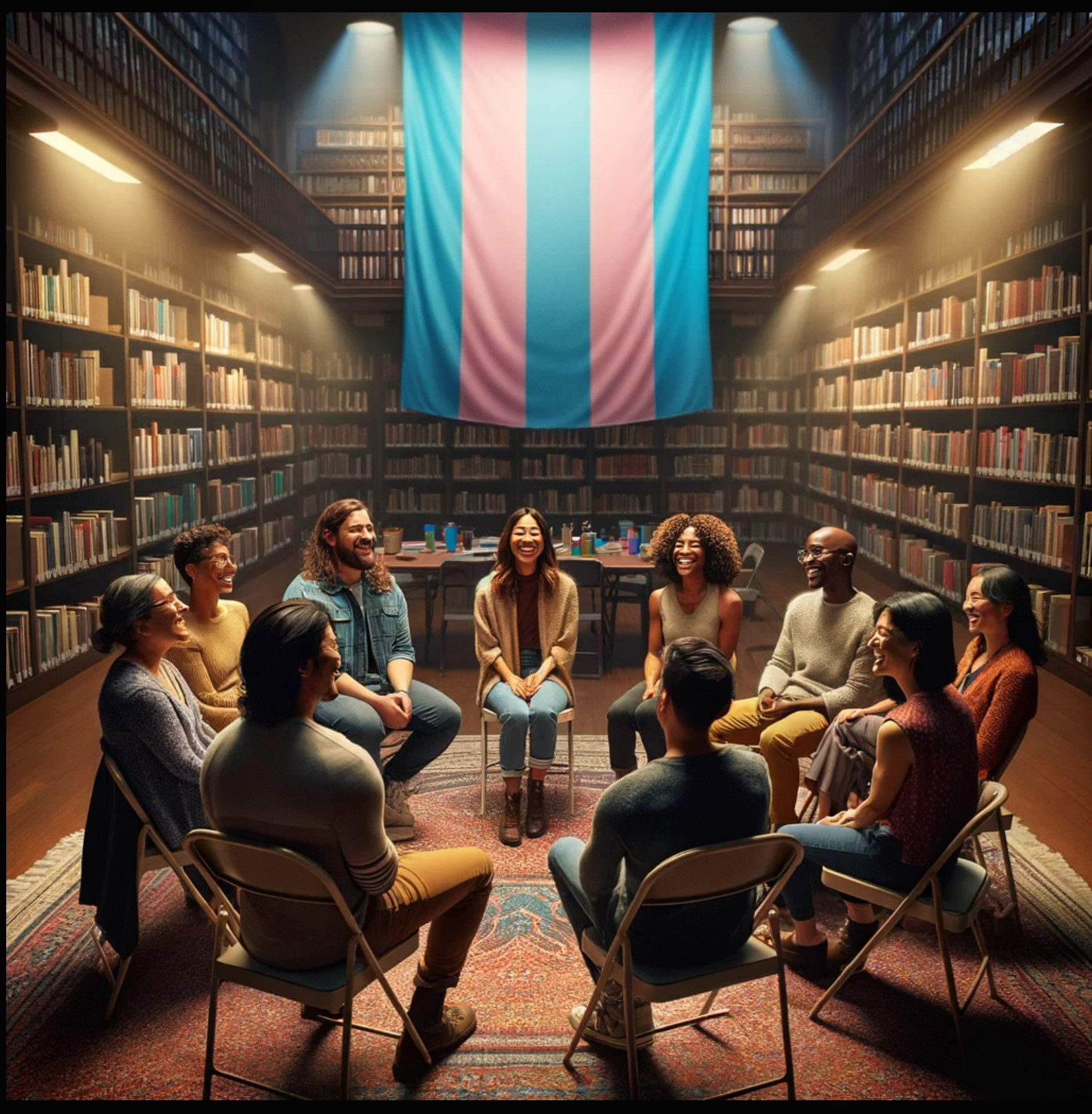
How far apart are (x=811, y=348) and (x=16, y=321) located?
8.29 m

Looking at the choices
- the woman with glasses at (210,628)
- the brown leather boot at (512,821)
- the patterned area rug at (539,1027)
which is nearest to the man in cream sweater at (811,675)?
the patterned area rug at (539,1027)

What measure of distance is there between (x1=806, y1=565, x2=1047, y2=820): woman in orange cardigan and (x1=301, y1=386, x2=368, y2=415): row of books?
8.76m

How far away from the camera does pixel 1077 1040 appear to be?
2.47 m

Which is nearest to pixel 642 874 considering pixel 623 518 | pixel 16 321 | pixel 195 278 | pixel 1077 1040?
pixel 1077 1040

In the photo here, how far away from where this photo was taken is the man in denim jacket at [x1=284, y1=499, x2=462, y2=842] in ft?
12.3

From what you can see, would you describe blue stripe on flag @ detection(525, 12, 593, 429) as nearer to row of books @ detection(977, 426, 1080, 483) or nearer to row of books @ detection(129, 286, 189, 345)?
row of books @ detection(129, 286, 189, 345)

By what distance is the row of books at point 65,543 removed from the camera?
5.25 m

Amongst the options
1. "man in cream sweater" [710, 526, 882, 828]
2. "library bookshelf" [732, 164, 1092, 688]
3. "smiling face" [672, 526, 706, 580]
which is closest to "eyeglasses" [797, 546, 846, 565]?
"man in cream sweater" [710, 526, 882, 828]

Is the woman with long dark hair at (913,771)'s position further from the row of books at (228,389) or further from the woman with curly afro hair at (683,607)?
the row of books at (228,389)

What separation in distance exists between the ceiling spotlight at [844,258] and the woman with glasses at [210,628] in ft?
20.9

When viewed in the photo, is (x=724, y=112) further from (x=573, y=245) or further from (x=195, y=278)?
(x=195, y=278)

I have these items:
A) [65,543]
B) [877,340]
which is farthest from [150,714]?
[877,340]

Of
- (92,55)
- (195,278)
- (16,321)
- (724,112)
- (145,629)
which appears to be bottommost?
(145,629)

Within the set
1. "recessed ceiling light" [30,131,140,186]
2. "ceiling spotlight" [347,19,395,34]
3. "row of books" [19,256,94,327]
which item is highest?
"ceiling spotlight" [347,19,395,34]
